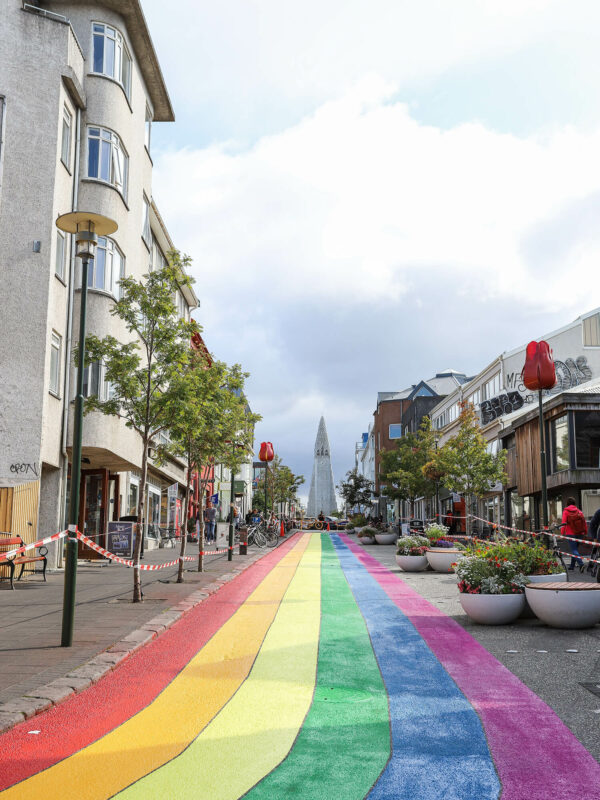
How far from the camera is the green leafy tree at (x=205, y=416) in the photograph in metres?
14.1

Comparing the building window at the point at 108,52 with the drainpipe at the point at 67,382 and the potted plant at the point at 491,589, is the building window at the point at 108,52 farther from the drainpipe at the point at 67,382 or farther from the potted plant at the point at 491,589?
the potted plant at the point at 491,589

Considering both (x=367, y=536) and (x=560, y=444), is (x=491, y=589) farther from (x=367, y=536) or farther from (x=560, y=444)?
(x=367, y=536)

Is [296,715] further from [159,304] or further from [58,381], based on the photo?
[58,381]

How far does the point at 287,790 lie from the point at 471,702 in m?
2.48

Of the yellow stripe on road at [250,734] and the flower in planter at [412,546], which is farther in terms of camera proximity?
the flower in planter at [412,546]

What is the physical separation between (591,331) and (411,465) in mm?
14435

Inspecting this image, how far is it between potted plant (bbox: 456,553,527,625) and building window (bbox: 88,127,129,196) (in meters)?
16.1

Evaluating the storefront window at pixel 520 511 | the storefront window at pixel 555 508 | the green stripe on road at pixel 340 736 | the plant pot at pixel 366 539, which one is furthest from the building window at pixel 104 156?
the plant pot at pixel 366 539

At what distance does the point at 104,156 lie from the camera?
22391 mm

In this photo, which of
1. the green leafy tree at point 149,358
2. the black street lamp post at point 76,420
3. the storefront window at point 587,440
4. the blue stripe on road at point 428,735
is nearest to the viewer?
the blue stripe on road at point 428,735

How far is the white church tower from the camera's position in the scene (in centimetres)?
11625

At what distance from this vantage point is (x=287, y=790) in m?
4.56

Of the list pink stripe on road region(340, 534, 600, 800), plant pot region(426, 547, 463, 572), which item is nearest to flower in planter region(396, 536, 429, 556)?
plant pot region(426, 547, 463, 572)

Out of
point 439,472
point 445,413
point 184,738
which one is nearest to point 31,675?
point 184,738
